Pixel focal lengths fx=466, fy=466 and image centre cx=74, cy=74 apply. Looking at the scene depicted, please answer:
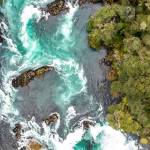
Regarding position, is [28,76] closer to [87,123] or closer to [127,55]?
[87,123]

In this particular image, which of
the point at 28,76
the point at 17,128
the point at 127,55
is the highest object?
the point at 127,55

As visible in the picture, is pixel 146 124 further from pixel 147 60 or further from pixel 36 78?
pixel 36 78

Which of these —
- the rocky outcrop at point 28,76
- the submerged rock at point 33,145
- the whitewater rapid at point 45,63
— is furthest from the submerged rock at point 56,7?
the submerged rock at point 33,145

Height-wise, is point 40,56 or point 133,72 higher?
point 40,56

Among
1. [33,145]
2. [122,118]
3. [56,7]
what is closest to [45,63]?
[56,7]

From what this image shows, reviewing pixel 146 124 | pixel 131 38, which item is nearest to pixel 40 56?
pixel 131 38

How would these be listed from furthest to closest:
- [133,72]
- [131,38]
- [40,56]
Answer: [40,56] → [131,38] → [133,72]
